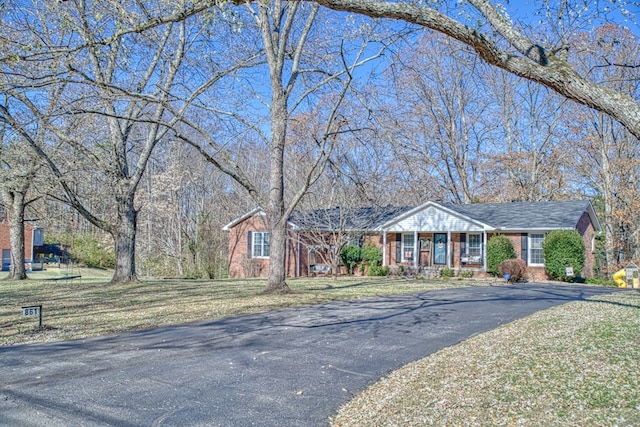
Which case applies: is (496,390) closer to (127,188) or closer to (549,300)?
(549,300)

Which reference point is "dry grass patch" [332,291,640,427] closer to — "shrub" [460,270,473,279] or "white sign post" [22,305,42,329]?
"white sign post" [22,305,42,329]

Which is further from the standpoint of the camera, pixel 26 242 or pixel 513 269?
pixel 26 242

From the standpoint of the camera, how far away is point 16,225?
70.8 feet

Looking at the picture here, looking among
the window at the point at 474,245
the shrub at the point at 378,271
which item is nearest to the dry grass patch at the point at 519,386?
the window at the point at 474,245

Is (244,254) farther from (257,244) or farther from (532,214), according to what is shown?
(532,214)

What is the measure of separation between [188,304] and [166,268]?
66.3ft

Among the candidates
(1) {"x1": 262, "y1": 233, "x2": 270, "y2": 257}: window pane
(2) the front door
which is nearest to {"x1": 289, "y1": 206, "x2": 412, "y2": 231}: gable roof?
(1) {"x1": 262, "y1": 233, "x2": 270, "y2": 257}: window pane

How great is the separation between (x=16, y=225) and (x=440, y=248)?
20.6 m

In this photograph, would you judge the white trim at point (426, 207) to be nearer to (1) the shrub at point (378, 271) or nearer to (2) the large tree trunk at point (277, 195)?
(1) the shrub at point (378, 271)

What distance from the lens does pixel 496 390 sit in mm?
4914

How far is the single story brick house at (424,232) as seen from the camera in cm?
2514

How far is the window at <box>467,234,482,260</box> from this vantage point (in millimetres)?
26719

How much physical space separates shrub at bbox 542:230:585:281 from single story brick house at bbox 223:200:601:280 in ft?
2.43

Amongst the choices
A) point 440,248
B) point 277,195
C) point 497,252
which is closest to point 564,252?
point 497,252
